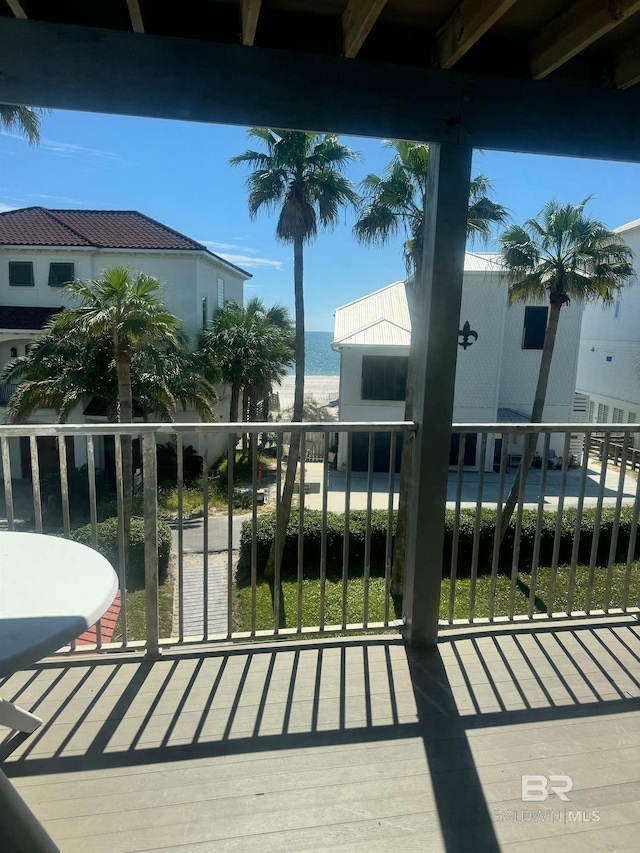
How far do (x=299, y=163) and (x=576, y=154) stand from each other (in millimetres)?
10393

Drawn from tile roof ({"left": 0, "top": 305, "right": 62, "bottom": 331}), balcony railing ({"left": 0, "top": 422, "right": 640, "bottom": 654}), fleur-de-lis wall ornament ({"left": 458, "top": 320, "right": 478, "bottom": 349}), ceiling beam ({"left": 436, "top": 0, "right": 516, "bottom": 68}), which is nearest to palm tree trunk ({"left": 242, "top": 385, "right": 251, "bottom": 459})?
balcony railing ({"left": 0, "top": 422, "right": 640, "bottom": 654})

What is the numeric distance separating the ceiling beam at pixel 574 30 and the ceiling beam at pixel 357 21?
636 millimetres

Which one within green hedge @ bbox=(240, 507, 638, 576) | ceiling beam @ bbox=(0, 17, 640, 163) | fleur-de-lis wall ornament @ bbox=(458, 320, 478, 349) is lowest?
green hedge @ bbox=(240, 507, 638, 576)

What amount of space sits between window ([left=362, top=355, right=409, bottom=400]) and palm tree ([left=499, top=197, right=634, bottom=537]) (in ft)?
18.1

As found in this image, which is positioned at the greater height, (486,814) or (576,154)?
(576,154)

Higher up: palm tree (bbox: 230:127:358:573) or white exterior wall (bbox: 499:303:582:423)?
palm tree (bbox: 230:127:358:573)

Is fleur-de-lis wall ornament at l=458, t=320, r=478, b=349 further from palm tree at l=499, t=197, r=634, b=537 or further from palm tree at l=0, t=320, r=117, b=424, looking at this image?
palm tree at l=0, t=320, r=117, b=424

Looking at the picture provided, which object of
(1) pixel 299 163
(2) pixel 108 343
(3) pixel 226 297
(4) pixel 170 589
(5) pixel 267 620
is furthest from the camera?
(3) pixel 226 297

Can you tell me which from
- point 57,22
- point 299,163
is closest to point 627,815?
Answer: point 57,22

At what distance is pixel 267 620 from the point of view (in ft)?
28.1

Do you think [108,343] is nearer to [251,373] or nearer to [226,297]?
[251,373]

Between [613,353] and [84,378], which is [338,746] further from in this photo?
[613,353]

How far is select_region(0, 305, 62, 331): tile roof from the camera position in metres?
16.0

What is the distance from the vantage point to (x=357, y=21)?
1762 mm
